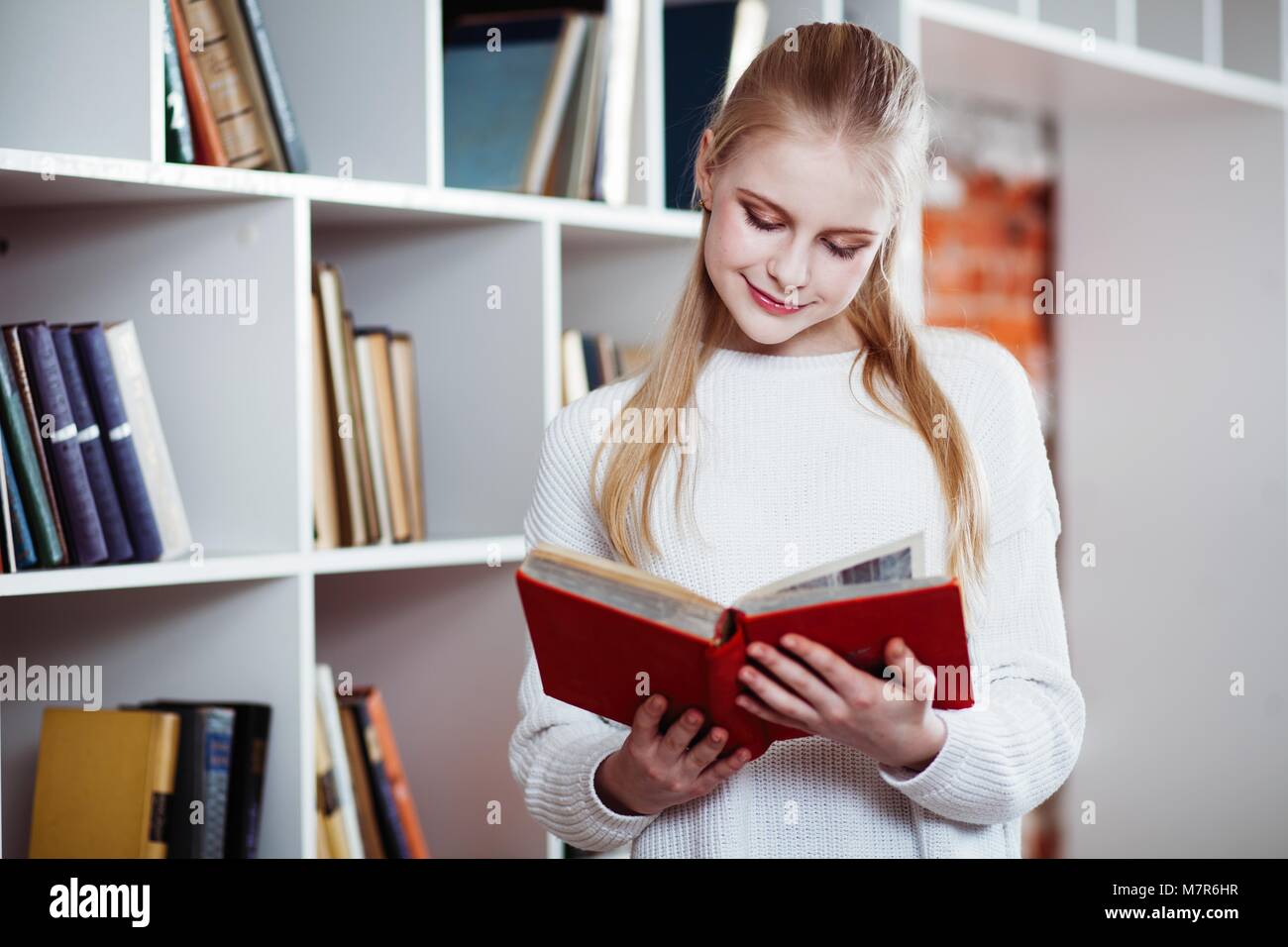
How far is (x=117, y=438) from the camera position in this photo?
134 cm

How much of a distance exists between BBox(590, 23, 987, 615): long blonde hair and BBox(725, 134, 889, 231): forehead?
12 mm

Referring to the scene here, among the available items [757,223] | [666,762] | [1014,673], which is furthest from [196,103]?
[1014,673]

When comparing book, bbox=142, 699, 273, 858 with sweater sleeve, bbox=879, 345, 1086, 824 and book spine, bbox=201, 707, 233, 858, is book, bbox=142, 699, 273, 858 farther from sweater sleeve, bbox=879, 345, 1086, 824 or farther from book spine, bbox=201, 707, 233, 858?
sweater sleeve, bbox=879, 345, 1086, 824

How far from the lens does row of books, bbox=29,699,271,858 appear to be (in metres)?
1.39

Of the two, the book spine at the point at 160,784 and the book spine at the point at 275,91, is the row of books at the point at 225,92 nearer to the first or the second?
the book spine at the point at 275,91

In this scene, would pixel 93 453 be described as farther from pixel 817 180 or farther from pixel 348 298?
pixel 817 180

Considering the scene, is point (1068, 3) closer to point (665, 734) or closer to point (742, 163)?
point (742, 163)

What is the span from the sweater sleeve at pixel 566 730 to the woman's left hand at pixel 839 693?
22 centimetres

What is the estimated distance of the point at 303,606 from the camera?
1.45m

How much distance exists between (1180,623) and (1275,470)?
0.36 m

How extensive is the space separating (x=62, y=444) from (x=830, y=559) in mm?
757

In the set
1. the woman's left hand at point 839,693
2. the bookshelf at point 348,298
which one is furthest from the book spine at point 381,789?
the woman's left hand at point 839,693

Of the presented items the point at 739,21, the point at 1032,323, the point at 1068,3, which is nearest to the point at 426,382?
the point at 739,21

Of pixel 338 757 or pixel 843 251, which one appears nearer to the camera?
pixel 843 251
